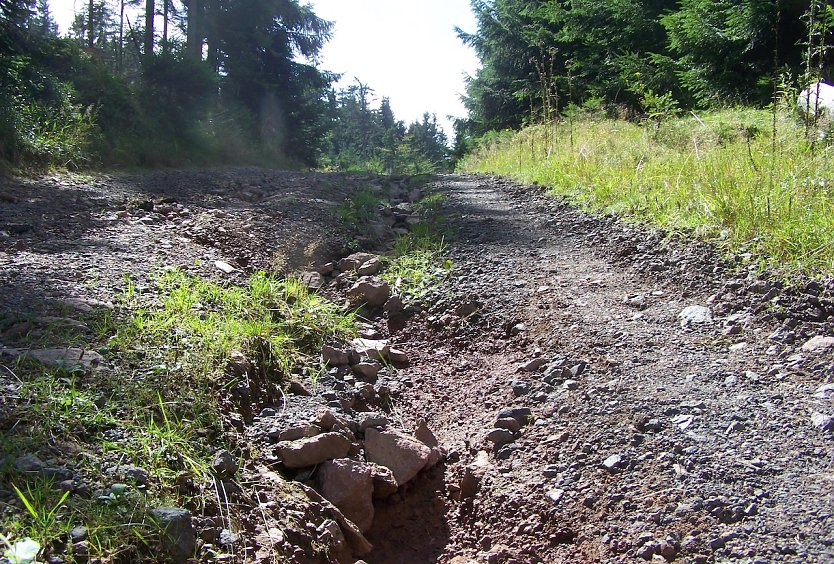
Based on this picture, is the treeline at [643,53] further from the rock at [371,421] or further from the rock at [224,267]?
the rock at [224,267]

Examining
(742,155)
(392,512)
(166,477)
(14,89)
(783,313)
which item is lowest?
(392,512)

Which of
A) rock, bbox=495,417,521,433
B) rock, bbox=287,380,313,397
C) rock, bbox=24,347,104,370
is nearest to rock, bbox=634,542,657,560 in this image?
rock, bbox=495,417,521,433

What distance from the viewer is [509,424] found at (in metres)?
2.54

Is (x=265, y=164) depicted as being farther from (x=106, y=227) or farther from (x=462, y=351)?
(x=462, y=351)

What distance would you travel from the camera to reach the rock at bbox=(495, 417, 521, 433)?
8.30ft

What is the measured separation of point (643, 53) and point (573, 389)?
1273 cm

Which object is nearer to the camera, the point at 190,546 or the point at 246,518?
the point at 190,546

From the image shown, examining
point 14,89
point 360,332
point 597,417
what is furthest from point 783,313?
point 14,89

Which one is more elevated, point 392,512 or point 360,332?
point 360,332

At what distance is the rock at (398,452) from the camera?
2.40 metres

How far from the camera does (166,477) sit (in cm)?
189

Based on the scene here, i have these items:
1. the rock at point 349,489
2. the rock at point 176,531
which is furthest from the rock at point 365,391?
the rock at point 176,531

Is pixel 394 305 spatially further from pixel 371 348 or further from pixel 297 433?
pixel 297 433

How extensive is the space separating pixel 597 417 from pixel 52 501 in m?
1.83
